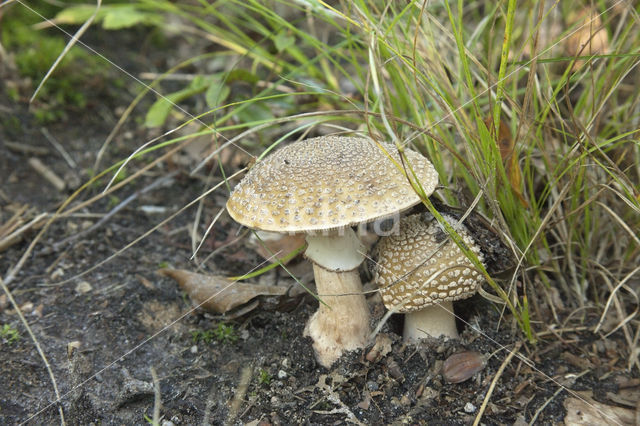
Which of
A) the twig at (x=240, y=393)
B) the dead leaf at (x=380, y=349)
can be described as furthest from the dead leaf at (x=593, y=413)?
the twig at (x=240, y=393)

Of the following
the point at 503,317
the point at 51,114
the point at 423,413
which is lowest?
the point at 423,413

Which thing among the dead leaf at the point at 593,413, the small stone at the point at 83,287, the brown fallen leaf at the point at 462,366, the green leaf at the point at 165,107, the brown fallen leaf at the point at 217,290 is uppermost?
the green leaf at the point at 165,107

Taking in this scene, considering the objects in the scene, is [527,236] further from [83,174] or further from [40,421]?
[83,174]

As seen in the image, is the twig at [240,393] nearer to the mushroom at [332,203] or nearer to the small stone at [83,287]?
the mushroom at [332,203]

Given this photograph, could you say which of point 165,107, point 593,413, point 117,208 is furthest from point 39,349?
point 593,413

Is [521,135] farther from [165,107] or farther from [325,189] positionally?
[165,107]

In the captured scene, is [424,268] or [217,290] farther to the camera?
[217,290]

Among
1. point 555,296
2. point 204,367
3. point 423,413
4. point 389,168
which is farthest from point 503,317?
point 204,367
